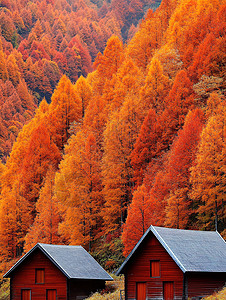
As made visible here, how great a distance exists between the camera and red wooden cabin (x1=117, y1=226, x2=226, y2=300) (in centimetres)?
4175

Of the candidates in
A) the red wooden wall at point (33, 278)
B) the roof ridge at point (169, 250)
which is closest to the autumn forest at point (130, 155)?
the red wooden wall at point (33, 278)

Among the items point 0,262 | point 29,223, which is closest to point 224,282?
point 29,223

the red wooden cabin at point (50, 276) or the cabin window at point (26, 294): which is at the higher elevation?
the red wooden cabin at point (50, 276)

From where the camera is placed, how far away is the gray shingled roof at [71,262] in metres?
48.5

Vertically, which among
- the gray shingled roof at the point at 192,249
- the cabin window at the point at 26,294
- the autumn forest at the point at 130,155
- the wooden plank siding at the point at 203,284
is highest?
the autumn forest at the point at 130,155

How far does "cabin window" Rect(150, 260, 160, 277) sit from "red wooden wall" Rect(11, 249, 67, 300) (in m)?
9.07

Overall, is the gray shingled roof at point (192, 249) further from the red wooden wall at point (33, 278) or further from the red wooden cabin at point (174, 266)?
the red wooden wall at point (33, 278)

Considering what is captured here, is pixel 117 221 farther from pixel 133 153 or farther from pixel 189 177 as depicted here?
pixel 189 177

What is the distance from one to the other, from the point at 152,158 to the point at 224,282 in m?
27.5

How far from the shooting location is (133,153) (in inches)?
2707

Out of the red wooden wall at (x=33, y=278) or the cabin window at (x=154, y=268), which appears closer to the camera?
the cabin window at (x=154, y=268)

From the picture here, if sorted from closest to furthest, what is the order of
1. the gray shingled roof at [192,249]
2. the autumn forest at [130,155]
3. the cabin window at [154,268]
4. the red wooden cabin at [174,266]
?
the gray shingled roof at [192,249]
the red wooden cabin at [174,266]
the cabin window at [154,268]
the autumn forest at [130,155]

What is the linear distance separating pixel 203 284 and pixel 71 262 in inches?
558

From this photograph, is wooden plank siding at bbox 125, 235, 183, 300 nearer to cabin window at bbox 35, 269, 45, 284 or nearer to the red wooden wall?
the red wooden wall
